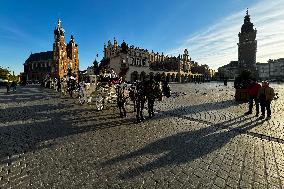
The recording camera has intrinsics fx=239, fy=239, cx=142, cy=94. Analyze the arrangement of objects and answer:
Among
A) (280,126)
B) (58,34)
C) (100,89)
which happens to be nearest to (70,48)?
(58,34)

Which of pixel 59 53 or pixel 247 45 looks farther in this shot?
pixel 247 45

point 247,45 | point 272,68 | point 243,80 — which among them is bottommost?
point 243,80

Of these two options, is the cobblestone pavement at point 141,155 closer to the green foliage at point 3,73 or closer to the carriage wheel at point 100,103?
the carriage wheel at point 100,103

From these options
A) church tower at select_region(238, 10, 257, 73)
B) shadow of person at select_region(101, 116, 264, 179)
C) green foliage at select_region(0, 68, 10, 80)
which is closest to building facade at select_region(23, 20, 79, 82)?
green foliage at select_region(0, 68, 10, 80)

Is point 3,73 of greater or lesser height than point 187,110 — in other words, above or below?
above

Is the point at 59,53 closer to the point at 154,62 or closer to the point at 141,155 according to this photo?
the point at 154,62

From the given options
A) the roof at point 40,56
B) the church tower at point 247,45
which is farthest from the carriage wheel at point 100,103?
the church tower at point 247,45

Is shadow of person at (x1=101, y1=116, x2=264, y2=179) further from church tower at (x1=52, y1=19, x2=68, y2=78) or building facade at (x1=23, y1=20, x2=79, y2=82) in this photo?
church tower at (x1=52, y1=19, x2=68, y2=78)

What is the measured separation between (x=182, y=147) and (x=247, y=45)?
118m

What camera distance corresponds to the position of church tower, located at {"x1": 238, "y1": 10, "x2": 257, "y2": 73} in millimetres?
109750

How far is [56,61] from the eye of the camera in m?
68.6

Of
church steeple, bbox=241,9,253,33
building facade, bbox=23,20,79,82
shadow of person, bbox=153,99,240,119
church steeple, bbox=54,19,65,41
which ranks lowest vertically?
shadow of person, bbox=153,99,240,119

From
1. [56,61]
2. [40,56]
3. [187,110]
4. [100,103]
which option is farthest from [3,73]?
[187,110]

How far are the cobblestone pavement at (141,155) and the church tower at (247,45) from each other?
11021 cm
